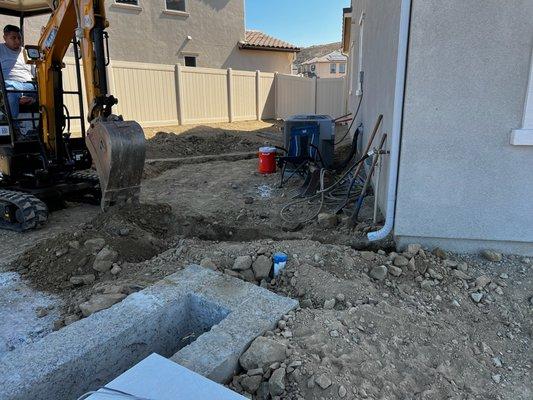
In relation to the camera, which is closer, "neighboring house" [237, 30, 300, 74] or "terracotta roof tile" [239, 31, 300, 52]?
"terracotta roof tile" [239, 31, 300, 52]

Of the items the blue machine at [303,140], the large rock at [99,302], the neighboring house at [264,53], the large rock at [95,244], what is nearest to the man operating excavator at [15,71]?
the large rock at [95,244]

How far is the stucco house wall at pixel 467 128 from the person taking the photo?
134 inches

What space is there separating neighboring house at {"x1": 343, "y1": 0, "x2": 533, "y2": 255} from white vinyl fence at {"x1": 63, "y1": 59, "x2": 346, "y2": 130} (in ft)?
34.0

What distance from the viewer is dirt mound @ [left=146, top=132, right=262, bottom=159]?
1064 centimetres

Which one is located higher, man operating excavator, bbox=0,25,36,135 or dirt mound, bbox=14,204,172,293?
man operating excavator, bbox=0,25,36,135

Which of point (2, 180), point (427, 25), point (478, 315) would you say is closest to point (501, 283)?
point (478, 315)

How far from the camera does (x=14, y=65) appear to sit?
570cm

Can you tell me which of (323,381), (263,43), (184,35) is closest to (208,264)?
(323,381)

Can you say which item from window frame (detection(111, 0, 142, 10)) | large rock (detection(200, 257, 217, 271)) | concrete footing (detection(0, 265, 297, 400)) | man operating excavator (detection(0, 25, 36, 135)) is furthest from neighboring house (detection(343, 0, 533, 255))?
window frame (detection(111, 0, 142, 10))

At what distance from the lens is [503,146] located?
3.58m

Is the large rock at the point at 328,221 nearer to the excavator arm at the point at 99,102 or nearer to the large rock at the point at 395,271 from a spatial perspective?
the large rock at the point at 395,271

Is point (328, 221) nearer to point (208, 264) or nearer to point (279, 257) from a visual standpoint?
point (279, 257)

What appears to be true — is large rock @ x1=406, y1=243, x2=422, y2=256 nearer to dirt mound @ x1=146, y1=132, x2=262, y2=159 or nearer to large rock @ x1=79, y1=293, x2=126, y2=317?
large rock @ x1=79, y1=293, x2=126, y2=317

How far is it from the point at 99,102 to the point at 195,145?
6647mm
